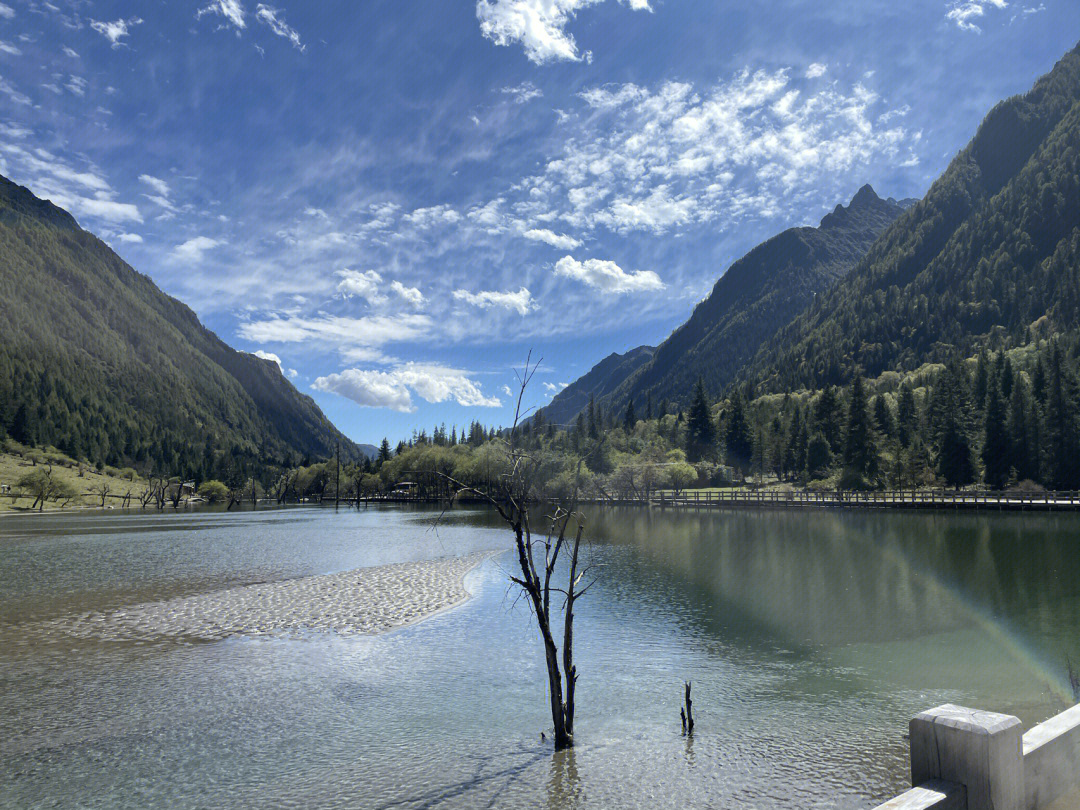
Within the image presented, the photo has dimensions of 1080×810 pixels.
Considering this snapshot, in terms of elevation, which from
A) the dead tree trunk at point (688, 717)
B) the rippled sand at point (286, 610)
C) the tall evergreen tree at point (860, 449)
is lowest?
the rippled sand at point (286, 610)

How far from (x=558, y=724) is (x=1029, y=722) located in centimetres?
1030

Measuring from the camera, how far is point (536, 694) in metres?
16.2

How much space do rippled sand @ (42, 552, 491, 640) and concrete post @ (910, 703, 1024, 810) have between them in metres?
20.6

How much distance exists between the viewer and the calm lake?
11.3 metres

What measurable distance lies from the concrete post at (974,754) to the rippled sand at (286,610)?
20.6 meters

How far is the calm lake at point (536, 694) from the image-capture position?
37.0ft

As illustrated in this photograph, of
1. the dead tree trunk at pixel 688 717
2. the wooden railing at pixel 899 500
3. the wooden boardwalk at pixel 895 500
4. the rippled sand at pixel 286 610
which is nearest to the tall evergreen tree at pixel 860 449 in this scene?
the wooden railing at pixel 899 500

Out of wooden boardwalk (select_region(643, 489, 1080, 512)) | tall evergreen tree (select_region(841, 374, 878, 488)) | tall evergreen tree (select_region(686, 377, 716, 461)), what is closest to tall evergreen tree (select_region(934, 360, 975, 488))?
wooden boardwalk (select_region(643, 489, 1080, 512))

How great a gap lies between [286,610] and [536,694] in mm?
15017

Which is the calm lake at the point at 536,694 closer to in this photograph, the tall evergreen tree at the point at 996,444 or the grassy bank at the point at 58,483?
the tall evergreen tree at the point at 996,444

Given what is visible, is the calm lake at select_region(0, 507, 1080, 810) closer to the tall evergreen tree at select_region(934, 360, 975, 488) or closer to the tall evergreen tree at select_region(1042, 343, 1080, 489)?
the tall evergreen tree at select_region(1042, 343, 1080, 489)

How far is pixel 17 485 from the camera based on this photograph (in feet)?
479

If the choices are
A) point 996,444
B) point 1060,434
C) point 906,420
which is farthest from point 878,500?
point 906,420

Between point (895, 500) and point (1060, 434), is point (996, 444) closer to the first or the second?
point (1060, 434)
